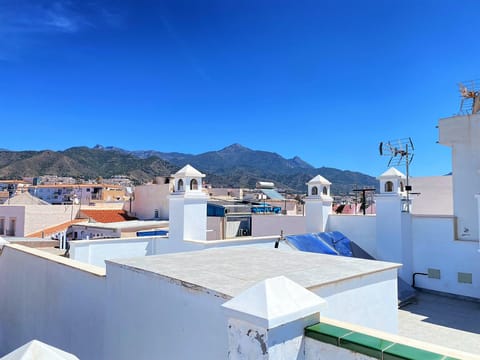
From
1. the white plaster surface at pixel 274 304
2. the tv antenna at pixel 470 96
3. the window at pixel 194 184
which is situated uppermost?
the tv antenna at pixel 470 96

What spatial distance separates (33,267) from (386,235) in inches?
390

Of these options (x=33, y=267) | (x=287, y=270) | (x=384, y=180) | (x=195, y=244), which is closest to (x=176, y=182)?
(x=195, y=244)

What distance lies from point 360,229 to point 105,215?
873 inches

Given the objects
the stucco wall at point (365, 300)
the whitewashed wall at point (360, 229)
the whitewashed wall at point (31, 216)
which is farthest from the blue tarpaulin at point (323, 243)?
the whitewashed wall at point (31, 216)

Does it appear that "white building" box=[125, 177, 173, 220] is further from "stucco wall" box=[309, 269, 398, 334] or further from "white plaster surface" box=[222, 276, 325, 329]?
"white plaster surface" box=[222, 276, 325, 329]

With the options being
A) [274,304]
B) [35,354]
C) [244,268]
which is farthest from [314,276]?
[35,354]

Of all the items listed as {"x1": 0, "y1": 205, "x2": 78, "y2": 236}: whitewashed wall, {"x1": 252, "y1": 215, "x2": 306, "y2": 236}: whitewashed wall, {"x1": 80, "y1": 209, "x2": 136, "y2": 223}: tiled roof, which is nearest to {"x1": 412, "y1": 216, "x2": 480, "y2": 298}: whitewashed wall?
{"x1": 252, "y1": 215, "x2": 306, "y2": 236}: whitewashed wall

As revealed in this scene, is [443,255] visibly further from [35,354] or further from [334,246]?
[35,354]

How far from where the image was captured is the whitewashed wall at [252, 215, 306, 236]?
61.7 ft

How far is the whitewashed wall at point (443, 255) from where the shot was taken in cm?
1028

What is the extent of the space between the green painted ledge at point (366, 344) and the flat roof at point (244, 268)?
3.71ft

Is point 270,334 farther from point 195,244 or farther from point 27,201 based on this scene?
point 27,201

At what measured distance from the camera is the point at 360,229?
1204cm

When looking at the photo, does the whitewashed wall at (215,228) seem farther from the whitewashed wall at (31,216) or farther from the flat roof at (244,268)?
the whitewashed wall at (31,216)
